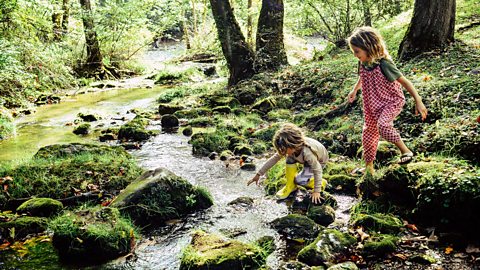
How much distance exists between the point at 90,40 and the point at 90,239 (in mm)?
16901

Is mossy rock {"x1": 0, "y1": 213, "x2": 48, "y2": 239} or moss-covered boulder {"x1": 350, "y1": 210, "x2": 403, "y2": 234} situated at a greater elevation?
mossy rock {"x1": 0, "y1": 213, "x2": 48, "y2": 239}

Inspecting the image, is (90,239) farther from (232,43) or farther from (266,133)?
(232,43)

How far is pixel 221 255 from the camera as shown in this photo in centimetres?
384

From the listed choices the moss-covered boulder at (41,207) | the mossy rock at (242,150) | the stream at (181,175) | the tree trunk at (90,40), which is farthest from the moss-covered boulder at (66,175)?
the tree trunk at (90,40)

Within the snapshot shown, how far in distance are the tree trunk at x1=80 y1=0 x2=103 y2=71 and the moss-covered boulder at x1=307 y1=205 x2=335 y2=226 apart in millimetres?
15153

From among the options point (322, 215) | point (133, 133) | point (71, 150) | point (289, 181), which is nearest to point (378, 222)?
point (322, 215)

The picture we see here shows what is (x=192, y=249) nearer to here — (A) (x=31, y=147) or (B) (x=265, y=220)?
(B) (x=265, y=220)

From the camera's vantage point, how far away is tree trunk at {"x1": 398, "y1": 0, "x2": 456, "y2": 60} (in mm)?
8742

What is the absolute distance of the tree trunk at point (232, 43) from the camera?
13.4m

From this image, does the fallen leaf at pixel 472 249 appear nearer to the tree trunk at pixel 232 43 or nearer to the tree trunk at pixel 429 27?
the tree trunk at pixel 429 27

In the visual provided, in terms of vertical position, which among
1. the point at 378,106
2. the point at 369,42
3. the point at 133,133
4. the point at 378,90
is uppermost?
the point at 369,42

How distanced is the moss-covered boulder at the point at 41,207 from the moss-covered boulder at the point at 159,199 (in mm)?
842

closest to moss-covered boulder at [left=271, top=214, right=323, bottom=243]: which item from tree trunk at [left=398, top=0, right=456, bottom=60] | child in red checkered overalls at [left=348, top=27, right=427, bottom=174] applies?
child in red checkered overalls at [left=348, top=27, right=427, bottom=174]

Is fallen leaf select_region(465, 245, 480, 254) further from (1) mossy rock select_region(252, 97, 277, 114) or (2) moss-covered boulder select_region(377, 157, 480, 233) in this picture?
(1) mossy rock select_region(252, 97, 277, 114)
